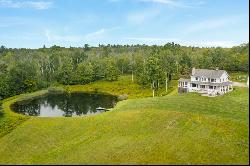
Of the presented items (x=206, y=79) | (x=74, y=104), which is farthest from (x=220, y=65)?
(x=74, y=104)

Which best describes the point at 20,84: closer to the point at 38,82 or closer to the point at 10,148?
the point at 38,82

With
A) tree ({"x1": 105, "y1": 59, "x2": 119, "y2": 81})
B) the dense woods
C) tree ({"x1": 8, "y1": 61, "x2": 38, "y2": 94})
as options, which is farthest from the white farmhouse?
tree ({"x1": 8, "y1": 61, "x2": 38, "y2": 94})

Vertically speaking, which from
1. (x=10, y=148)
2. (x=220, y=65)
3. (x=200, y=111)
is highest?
(x=220, y=65)

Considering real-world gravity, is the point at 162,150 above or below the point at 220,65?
below

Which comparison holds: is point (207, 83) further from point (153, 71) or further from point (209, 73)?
point (153, 71)

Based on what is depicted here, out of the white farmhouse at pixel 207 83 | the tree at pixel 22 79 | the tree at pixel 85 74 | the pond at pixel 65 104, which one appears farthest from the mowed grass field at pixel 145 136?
the tree at pixel 85 74

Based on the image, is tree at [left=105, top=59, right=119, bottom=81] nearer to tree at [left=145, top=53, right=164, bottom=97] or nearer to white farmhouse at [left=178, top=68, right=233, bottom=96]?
tree at [left=145, top=53, right=164, bottom=97]
